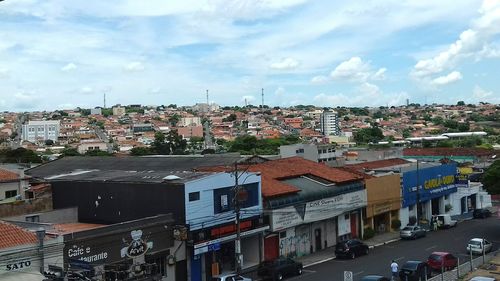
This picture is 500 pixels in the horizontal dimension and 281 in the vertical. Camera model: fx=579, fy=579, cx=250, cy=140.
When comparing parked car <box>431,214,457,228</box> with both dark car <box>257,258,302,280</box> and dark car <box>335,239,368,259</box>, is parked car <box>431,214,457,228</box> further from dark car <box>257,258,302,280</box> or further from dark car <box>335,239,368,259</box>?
dark car <box>257,258,302,280</box>

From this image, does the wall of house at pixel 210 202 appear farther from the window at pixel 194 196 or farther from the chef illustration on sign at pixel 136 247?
the chef illustration on sign at pixel 136 247

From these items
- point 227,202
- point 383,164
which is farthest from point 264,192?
point 383,164

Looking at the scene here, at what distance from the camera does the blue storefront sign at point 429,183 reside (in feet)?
165

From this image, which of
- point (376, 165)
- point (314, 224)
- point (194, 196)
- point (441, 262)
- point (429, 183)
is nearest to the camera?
point (194, 196)

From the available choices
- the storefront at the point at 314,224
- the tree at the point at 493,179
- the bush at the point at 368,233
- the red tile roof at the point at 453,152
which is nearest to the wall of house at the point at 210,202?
the storefront at the point at 314,224

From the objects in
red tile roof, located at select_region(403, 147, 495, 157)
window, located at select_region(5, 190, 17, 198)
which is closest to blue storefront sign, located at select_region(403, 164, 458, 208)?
window, located at select_region(5, 190, 17, 198)

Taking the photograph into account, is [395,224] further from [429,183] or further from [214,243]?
[214,243]

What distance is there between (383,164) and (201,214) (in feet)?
102

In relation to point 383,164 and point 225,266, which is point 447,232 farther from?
point 225,266

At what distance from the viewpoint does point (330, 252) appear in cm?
3928

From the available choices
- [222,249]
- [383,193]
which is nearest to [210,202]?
[222,249]

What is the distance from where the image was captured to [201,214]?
104ft

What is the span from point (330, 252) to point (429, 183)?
59.8 feet

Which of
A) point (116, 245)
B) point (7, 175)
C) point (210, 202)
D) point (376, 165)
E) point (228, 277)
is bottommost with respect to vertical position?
point (228, 277)
